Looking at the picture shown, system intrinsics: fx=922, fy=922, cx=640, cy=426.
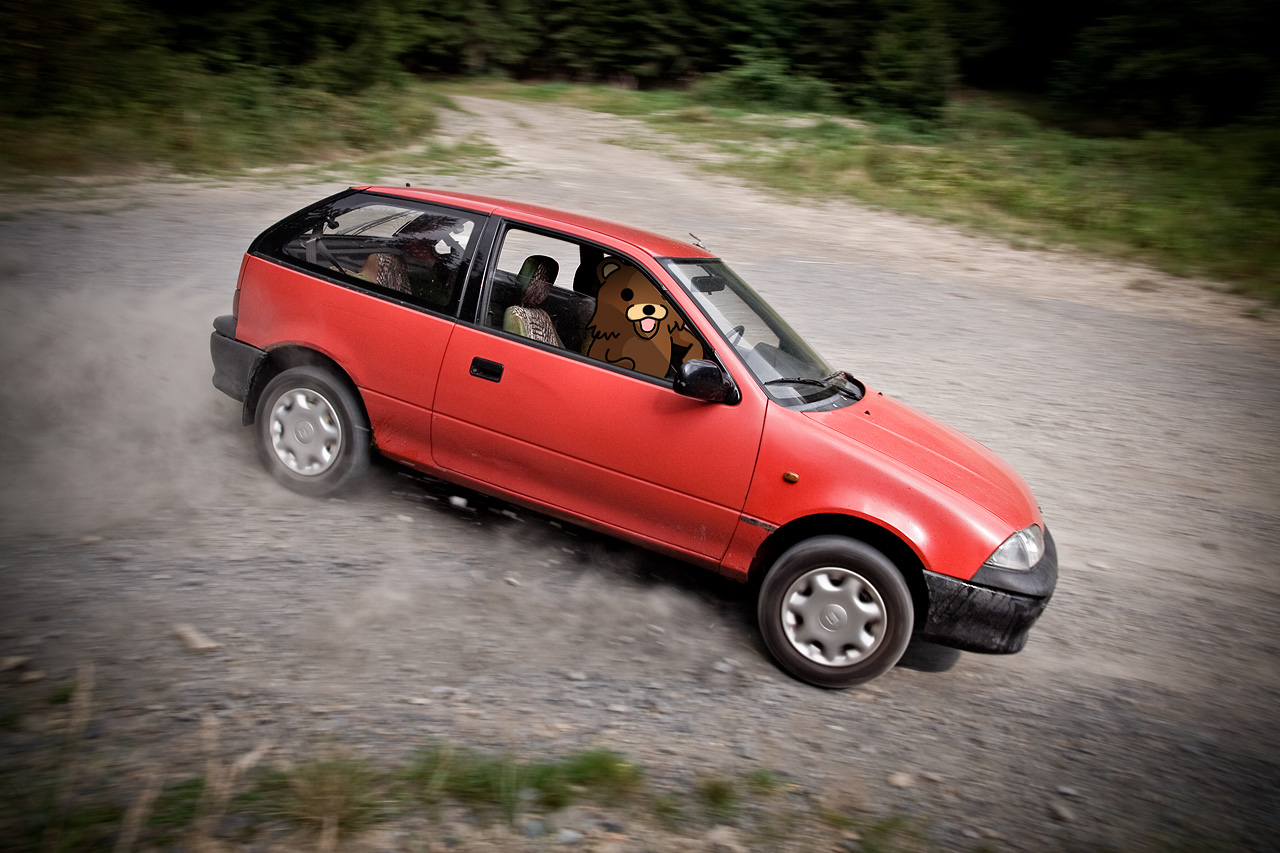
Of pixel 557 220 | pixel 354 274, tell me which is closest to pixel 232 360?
pixel 354 274

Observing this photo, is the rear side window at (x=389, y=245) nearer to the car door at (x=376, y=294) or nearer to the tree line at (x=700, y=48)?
the car door at (x=376, y=294)

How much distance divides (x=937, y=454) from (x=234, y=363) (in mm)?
3788

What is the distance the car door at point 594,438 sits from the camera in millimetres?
4203

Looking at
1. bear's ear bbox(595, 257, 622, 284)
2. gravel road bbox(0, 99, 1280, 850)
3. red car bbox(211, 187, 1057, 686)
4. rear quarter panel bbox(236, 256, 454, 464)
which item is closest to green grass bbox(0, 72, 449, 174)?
gravel road bbox(0, 99, 1280, 850)

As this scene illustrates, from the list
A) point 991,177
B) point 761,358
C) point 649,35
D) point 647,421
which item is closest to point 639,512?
point 647,421

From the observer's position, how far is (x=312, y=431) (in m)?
5.00

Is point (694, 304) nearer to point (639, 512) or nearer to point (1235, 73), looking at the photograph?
point (639, 512)

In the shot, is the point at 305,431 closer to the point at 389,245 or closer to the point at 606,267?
the point at 389,245

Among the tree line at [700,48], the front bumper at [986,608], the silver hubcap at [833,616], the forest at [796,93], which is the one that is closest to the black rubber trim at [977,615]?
the front bumper at [986,608]

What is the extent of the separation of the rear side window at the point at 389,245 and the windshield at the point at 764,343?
1.14 metres

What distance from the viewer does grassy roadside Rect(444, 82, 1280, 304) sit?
44.2 feet

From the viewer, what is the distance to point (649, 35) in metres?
30.8

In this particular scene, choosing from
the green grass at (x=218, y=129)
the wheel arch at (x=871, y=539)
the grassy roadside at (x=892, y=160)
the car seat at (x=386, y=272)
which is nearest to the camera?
the wheel arch at (x=871, y=539)

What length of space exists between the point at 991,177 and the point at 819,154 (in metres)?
3.41
